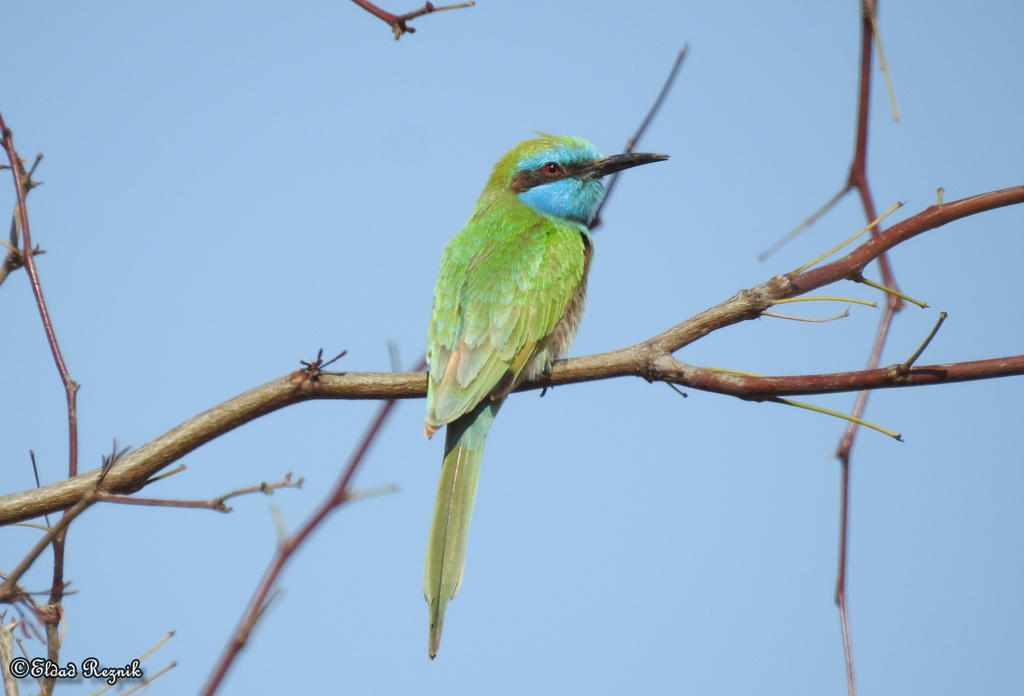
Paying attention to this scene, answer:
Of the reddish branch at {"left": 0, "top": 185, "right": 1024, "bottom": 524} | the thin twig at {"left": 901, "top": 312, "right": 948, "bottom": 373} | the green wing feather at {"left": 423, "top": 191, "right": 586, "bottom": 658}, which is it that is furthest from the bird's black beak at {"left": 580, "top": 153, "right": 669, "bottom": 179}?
the thin twig at {"left": 901, "top": 312, "right": 948, "bottom": 373}

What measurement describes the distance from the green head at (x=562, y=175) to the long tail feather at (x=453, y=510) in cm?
143

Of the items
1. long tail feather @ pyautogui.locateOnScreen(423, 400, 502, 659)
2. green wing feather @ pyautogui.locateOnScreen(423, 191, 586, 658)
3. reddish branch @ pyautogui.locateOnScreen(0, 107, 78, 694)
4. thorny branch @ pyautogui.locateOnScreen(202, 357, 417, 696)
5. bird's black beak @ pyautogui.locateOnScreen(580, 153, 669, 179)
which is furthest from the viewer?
bird's black beak @ pyautogui.locateOnScreen(580, 153, 669, 179)

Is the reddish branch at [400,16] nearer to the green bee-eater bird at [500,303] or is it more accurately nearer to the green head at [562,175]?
the green bee-eater bird at [500,303]

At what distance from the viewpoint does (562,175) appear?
4.82 meters

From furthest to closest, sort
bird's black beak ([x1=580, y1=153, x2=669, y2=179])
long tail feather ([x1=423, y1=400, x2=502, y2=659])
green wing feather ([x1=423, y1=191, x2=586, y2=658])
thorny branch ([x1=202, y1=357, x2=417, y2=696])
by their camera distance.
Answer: bird's black beak ([x1=580, y1=153, x2=669, y2=179]) < green wing feather ([x1=423, y1=191, x2=586, y2=658]) < long tail feather ([x1=423, y1=400, x2=502, y2=659]) < thorny branch ([x1=202, y1=357, x2=417, y2=696])

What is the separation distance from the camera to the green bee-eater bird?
3.40 m

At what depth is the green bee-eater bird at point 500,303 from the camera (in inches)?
134

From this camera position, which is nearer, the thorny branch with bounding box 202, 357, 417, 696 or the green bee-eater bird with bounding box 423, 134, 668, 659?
the thorny branch with bounding box 202, 357, 417, 696

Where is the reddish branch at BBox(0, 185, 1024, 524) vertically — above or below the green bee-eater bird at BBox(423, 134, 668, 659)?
below

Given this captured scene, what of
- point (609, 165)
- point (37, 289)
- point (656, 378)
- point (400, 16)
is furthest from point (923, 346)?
point (609, 165)

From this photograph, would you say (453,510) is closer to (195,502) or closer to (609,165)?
(195,502)

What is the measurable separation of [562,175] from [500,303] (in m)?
1.23

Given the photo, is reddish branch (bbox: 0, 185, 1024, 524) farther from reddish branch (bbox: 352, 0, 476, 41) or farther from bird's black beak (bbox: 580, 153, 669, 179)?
bird's black beak (bbox: 580, 153, 669, 179)

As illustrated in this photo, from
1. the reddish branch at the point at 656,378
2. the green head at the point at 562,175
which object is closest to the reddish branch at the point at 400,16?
the reddish branch at the point at 656,378
